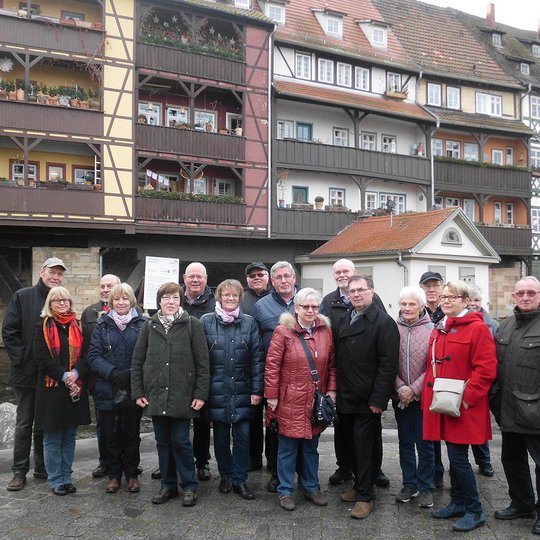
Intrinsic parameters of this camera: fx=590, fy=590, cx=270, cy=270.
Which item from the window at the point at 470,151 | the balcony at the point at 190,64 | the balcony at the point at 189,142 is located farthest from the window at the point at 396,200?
the balcony at the point at 190,64

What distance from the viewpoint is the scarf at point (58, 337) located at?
530 centimetres

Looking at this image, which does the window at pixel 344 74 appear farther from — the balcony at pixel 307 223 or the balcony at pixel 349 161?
the balcony at pixel 307 223

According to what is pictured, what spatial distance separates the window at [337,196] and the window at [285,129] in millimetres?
2895

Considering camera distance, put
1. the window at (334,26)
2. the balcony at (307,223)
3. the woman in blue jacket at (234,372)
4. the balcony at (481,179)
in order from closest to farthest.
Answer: the woman in blue jacket at (234,372), the balcony at (307,223), the window at (334,26), the balcony at (481,179)

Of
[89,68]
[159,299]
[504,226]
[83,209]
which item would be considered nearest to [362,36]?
[504,226]

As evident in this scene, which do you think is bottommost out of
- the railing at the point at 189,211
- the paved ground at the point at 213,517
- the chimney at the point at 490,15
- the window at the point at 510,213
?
the paved ground at the point at 213,517

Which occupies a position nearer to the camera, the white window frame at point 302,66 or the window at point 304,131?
the white window frame at point 302,66

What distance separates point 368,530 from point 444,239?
17.0 meters

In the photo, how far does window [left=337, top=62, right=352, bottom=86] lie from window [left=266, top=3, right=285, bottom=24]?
3.10m

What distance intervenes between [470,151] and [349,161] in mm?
8637

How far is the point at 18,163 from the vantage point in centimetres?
1923

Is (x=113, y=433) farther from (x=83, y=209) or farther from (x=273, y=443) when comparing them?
(x=83, y=209)

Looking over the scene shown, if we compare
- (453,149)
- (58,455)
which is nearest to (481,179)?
(453,149)

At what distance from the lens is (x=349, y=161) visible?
24047 mm
